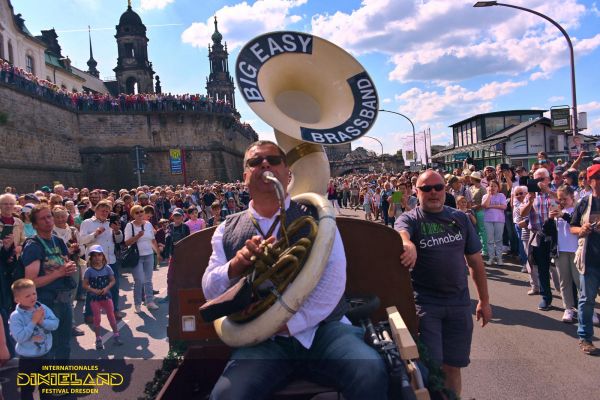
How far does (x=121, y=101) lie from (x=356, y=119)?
38615 mm

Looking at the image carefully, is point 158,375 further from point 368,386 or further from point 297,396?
point 368,386

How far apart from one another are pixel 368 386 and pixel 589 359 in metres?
3.69

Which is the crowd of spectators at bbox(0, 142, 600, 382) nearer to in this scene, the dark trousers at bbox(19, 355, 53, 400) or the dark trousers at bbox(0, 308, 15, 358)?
the dark trousers at bbox(0, 308, 15, 358)

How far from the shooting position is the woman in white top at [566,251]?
17.7ft

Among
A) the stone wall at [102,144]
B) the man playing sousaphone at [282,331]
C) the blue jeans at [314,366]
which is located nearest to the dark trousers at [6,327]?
the man playing sousaphone at [282,331]

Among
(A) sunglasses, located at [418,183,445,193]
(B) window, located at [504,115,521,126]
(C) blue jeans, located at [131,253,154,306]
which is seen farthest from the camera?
(B) window, located at [504,115,521,126]

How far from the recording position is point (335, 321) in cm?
237

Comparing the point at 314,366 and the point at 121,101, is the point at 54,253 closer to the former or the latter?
the point at 314,366

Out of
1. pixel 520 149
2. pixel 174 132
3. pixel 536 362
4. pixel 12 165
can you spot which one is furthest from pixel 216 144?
pixel 536 362

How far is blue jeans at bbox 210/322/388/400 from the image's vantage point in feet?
6.75

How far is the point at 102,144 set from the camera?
123 ft

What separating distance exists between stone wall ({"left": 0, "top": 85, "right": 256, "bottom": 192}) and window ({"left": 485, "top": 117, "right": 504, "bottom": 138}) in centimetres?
2618

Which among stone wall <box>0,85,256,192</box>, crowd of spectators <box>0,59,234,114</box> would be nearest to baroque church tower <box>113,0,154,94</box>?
stone wall <box>0,85,256,192</box>

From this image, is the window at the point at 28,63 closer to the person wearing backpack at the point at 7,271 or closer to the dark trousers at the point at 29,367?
the person wearing backpack at the point at 7,271
